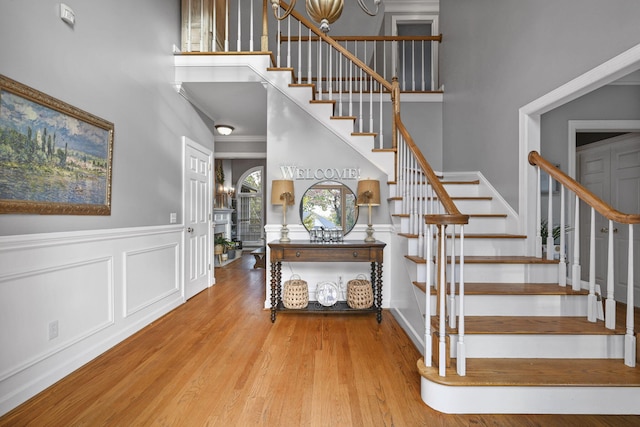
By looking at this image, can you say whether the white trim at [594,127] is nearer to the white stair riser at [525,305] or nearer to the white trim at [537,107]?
the white trim at [537,107]

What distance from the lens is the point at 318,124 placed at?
3523 mm

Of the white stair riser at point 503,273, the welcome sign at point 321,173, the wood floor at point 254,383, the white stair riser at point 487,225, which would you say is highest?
the welcome sign at point 321,173

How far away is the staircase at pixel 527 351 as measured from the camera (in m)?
1.68

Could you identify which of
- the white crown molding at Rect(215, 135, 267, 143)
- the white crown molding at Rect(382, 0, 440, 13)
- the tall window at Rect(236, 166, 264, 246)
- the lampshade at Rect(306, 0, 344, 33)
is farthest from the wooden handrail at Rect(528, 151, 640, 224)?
the tall window at Rect(236, 166, 264, 246)

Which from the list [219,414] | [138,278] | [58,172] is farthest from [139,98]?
[219,414]

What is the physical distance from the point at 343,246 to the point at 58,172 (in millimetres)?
2329

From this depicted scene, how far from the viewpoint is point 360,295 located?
3156 mm

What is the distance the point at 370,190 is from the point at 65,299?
2.79 m

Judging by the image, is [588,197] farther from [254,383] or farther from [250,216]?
[250,216]

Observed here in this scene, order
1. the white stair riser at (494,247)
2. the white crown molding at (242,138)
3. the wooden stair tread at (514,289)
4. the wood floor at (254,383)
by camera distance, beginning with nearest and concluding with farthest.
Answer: the wood floor at (254,383) → the wooden stair tread at (514,289) → the white stair riser at (494,247) → the white crown molding at (242,138)

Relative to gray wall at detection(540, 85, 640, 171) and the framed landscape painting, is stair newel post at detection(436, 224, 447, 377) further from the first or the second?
gray wall at detection(540, 85, 640, 171)

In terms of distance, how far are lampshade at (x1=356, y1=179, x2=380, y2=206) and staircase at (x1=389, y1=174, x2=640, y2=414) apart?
2.80ft

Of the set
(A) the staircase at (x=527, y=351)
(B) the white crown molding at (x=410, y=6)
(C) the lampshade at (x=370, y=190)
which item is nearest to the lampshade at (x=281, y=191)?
(C) the lampshade at (x=370, y=190)

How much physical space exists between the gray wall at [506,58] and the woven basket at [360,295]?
1706 mm
